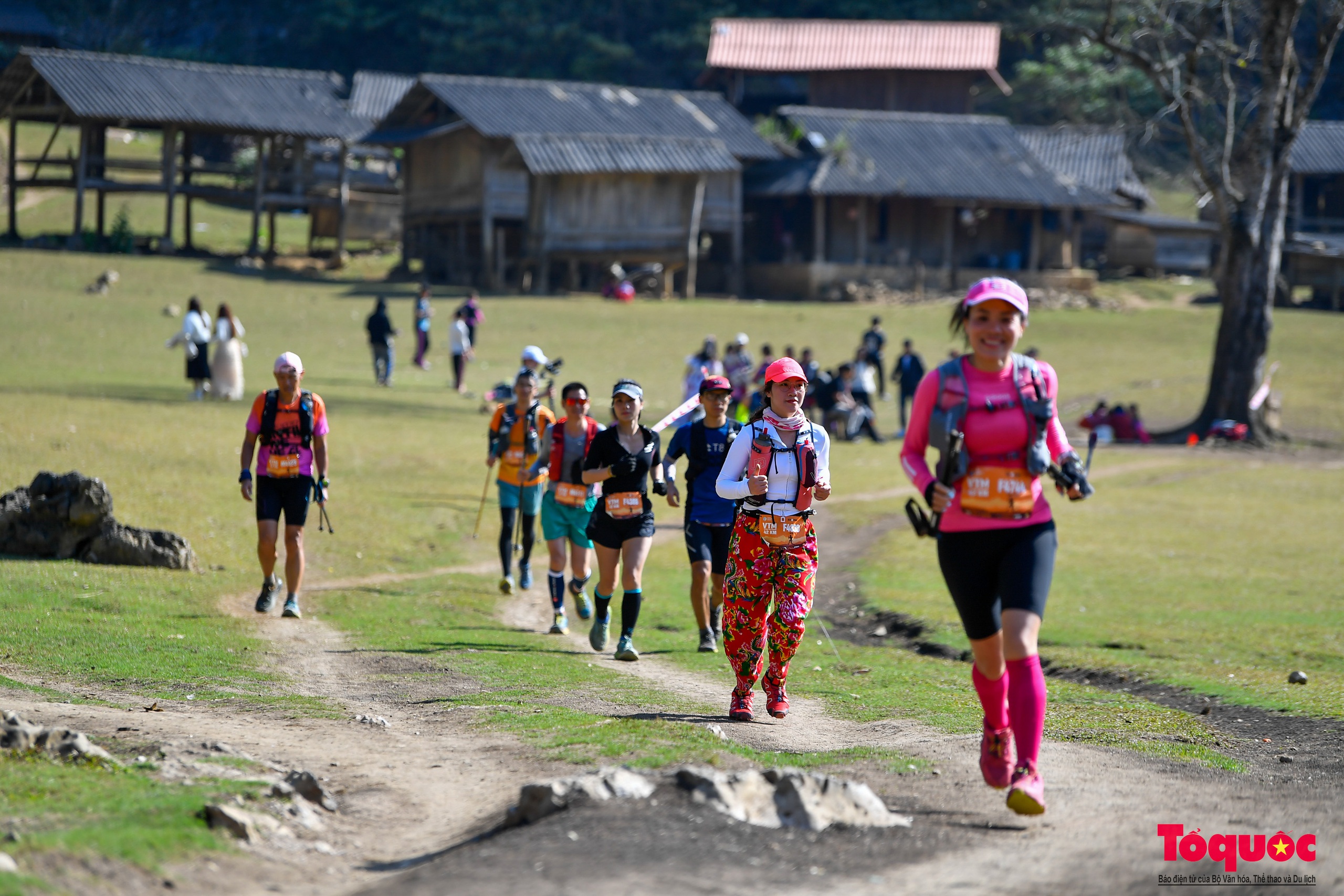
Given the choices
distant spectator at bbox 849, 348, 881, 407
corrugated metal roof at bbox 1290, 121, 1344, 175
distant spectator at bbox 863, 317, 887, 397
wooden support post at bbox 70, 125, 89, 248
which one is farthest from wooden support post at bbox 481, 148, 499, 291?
corrugated metal roof at bbox 1290, 121, 1344, 175

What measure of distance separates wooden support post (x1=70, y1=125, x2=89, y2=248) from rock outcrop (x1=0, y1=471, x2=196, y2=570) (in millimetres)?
32101

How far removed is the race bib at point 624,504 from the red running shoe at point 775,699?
7.01ft

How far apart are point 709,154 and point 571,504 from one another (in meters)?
35.6

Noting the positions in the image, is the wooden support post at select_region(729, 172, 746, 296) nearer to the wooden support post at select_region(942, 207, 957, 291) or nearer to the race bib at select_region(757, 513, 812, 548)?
the wooden support post at select_region(942, 207, 957, 291)

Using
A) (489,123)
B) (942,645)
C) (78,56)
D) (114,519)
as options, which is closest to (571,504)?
(942,645)

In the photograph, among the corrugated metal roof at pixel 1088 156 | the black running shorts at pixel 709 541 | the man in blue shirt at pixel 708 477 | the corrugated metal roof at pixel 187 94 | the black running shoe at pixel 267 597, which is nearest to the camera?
the man in blue shirt at pixel 708 477

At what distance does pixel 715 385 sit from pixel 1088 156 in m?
48.6

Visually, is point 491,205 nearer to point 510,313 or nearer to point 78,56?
point 510,313

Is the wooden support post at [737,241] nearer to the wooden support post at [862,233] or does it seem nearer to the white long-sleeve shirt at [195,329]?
the wooden support post at [862,233]

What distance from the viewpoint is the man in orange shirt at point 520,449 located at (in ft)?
40.5

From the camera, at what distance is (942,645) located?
11891mm

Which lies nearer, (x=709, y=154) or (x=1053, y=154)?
(x=709, y=154)

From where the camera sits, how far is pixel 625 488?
32.1ft

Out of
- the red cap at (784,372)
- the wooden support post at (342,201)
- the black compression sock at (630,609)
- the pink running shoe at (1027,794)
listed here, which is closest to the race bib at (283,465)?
the black compression sock at (630,609)
